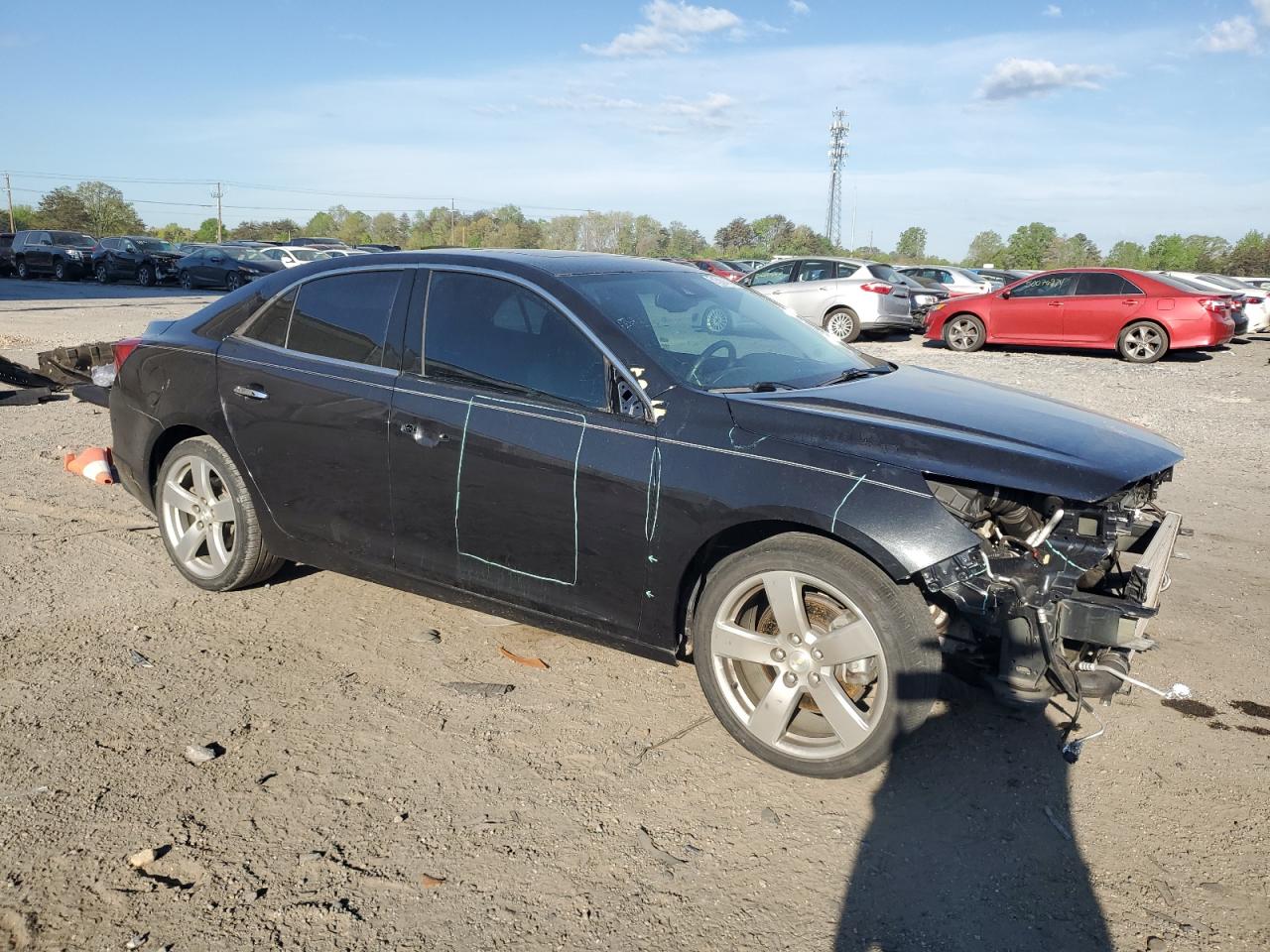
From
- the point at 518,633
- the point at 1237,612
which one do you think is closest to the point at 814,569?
the point at 518,633

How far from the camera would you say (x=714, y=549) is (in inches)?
147

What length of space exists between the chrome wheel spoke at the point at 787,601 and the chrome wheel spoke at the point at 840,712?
195mm

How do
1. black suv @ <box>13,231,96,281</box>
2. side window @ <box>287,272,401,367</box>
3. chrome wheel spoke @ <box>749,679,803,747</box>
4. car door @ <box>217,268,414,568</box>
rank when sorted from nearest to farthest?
chrome wheel spoke @ <box>749,679,803,747</box> → car door @ <box>217,268,414,568</box> → side window @ <box>287,272,401,367</box> → black suv @ <box>13,231,96,281</box>

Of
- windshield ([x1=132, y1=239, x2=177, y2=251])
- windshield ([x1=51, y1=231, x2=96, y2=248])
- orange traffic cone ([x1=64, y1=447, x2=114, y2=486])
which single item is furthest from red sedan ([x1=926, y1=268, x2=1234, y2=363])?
windshield ([x1=51, y1=231, x2=96, y2=248])

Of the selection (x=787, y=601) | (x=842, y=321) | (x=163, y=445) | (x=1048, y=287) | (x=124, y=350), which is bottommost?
(x=787, y=601)

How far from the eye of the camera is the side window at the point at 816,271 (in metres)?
20.5

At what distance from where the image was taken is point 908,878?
300 cm

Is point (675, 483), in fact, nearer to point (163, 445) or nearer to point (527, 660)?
point (527, 660)

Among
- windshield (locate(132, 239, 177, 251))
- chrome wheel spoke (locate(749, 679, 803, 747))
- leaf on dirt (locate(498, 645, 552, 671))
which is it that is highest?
windshield (locate(132, 239, 177, 251))

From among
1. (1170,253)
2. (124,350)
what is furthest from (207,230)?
(124,350)

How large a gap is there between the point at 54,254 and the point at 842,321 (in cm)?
3000

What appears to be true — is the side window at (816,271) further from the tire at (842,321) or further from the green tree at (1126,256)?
the green tree at (1126,256)

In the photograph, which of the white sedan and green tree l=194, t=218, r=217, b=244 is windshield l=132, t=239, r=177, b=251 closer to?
the white sedan

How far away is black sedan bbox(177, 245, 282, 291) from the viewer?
33.4 metres
